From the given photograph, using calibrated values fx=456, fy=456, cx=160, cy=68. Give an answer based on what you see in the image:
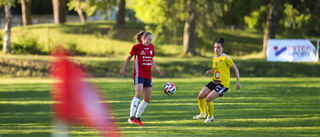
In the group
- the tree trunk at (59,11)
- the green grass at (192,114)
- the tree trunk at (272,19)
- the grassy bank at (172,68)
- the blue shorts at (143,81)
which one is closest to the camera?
the green grass at (192,114)

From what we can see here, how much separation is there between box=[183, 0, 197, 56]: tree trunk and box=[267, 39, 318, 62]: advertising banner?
6888mm

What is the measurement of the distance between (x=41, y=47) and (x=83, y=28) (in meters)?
9.58

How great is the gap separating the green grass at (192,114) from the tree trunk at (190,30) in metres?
17.2

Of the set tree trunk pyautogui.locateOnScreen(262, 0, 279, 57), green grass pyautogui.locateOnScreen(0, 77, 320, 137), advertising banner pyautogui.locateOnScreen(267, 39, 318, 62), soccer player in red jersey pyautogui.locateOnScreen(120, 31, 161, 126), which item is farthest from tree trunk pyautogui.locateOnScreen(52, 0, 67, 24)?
soccer player in red jersey pyautogui.locateOnScreen(120, 31, 161, 126)

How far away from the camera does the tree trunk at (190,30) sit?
32375mm

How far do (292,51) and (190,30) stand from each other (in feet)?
29.9

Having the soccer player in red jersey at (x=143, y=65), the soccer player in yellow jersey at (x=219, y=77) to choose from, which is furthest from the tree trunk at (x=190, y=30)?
the soccer player in red jersey at (x=143, y=65)

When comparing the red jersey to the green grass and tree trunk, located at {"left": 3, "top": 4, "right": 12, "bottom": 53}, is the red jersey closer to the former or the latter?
the green grass

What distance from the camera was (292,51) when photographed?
27641 millimetres

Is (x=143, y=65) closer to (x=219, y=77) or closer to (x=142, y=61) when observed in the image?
(x=142, y=61)

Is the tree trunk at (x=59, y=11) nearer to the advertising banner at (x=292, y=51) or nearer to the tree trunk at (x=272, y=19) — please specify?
the tree trunk at (x=272, y=19)

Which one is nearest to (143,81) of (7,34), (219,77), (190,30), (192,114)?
(219,77)

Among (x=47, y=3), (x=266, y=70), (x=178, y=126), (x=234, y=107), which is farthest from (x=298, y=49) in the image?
(x=47, y=3)

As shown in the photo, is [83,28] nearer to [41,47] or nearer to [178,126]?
[41,47]
